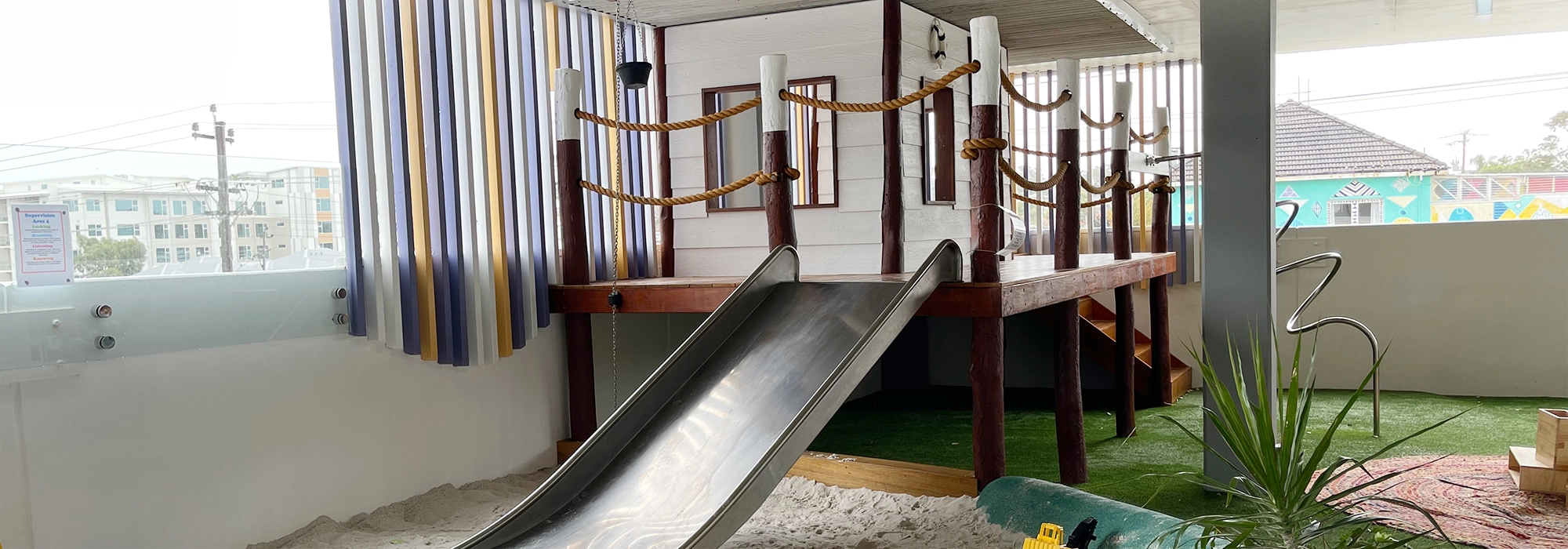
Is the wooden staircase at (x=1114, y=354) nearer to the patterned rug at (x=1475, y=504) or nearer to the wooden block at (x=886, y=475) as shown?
the patterned rug at (x=1475, y=504)

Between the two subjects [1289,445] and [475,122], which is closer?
[1289,445]

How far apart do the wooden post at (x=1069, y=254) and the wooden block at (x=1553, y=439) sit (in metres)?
1.81

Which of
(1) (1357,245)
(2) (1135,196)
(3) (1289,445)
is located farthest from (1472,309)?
(3) (1289,445)

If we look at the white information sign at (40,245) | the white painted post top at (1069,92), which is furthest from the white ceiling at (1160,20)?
the white information sign at (40,245)

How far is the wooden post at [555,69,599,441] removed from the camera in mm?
4852

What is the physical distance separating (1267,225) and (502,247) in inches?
125

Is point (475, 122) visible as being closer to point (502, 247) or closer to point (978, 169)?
point (502, 247)

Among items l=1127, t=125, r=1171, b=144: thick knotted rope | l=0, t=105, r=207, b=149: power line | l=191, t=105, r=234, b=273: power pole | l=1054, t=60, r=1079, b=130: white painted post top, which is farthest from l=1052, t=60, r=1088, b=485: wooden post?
l=0, t=105, r=207, b=149: power line

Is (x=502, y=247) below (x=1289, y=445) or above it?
above

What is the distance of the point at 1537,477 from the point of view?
4277 millimetres

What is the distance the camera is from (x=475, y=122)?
4.66 meters

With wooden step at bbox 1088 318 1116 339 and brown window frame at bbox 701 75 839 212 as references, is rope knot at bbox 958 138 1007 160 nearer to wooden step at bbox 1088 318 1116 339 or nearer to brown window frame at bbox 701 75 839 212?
brown window frame at bbox 701 75 839 212

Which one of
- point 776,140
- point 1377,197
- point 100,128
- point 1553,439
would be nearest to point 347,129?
point 100,128

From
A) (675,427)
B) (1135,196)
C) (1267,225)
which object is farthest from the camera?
(1135,196)
